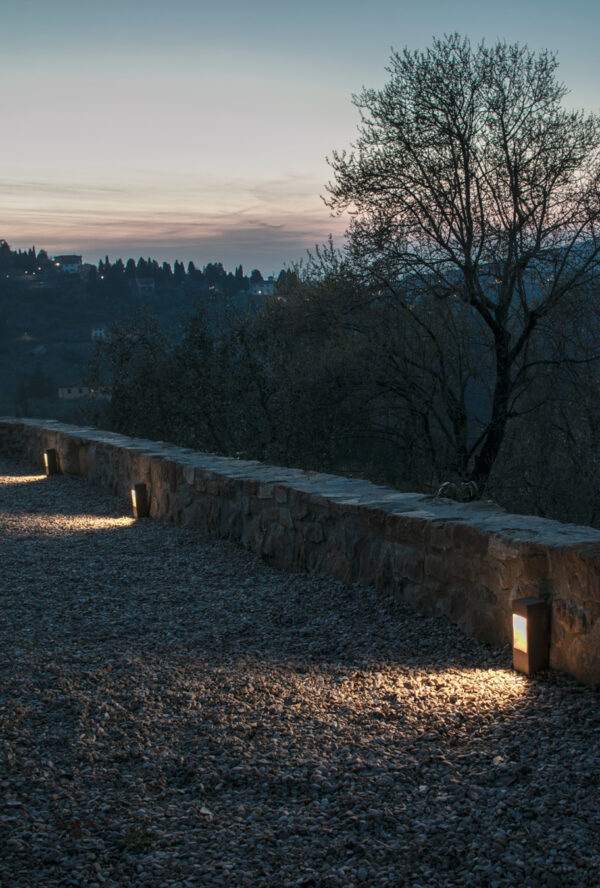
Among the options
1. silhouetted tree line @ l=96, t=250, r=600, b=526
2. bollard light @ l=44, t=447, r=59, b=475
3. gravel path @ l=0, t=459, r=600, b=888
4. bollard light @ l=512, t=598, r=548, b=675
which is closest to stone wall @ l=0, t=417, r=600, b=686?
bollard light @ l=512, t=598, r=548, b=675

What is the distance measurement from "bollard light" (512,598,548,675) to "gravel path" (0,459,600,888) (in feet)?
0.21

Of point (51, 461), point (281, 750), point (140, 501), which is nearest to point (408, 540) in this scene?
point (281, 750)

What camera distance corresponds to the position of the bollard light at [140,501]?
6.83 meters

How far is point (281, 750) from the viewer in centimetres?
256

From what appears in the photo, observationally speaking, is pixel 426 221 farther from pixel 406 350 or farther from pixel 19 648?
pixel 19 648

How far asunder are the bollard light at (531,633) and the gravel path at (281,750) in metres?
0.06

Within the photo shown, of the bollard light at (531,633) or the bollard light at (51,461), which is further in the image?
the bollard light at (51,461)

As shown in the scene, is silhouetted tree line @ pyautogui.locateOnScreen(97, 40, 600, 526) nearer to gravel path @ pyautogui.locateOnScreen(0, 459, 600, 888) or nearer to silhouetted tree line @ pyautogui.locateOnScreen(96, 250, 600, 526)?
silhouetted tree line @ pyautogui.locateOnScreen(96, 250, 600, 526)

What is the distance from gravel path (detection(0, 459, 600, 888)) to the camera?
1.94 m

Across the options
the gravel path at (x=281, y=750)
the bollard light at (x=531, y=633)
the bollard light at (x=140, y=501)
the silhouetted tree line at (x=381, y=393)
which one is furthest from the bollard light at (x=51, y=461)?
the bollard light at (x=531, y=633)

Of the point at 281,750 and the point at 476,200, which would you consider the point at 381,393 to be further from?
the point at 281,750

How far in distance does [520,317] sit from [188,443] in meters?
5.07

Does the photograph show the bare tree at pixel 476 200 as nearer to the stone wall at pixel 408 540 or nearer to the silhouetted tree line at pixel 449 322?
the silhouetted tree line at pixel 449 322

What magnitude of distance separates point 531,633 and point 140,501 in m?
4.54
